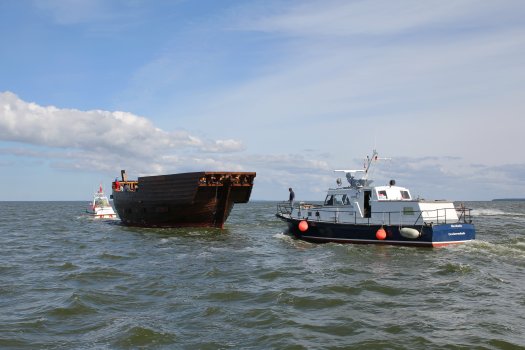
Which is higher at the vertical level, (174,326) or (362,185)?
(362,185)

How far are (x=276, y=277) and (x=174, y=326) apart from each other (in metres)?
5.89

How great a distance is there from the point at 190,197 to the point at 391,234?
13580 millimetres

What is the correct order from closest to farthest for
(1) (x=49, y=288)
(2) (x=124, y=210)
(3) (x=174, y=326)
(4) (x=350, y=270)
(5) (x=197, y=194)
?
(3) (x=174, y=326) < (1) (x=49, y=288) < (4) (x=350, y=270) < (5) (x=197, y=194) < (2) (x=124, y=210)

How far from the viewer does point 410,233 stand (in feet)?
68.3

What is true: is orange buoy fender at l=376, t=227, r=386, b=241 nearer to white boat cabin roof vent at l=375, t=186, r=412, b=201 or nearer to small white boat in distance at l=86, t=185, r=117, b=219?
white boat cabin roof vent at l=375, t=186, r=412, b=201

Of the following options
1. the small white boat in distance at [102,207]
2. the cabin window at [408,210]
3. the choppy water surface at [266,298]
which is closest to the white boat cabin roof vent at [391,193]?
the cabin window at [408,210]

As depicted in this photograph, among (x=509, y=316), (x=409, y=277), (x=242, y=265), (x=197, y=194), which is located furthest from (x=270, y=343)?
(x=197, y=194)

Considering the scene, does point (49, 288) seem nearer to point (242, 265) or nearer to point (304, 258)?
point (242, 265)

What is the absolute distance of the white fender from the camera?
2080cm

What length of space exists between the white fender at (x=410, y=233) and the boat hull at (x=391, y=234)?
22cm

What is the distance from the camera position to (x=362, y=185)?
79.7 ft

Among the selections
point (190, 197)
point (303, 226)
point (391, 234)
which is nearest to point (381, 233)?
point (391, 234)

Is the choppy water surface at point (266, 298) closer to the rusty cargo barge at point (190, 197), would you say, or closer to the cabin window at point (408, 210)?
the cabin window at point (408, 210)

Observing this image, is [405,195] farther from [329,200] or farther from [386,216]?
[329,200]
